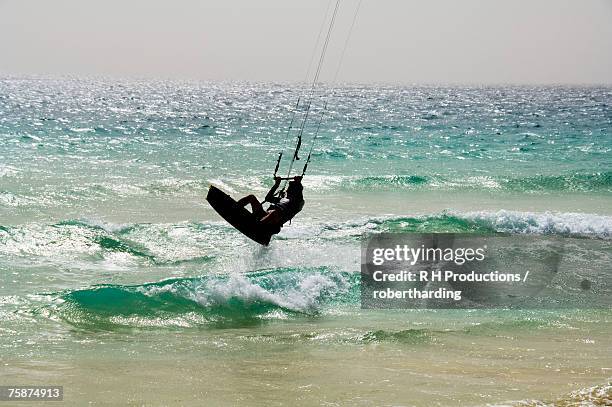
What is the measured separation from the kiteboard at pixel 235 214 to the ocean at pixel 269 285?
949mm

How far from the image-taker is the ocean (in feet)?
30.5

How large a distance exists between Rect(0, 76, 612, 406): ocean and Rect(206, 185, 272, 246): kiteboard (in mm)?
949

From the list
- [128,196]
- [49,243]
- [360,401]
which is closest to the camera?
[360,401]

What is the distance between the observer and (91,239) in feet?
58.0

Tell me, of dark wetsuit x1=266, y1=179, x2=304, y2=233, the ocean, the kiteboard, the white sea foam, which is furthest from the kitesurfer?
the white sea foam

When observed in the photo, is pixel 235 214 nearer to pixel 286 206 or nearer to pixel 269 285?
pixel 286 206

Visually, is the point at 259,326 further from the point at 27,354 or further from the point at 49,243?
the point at 49,243

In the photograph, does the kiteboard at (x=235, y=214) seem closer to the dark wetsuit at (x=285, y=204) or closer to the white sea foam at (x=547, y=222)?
the dark wetsuit at (x=285, y=204)

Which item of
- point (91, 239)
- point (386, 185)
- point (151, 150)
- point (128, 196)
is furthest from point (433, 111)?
point (91, 239)

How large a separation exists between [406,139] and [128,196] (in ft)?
76.1

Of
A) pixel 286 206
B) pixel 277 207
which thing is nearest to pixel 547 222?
pixel 286 206

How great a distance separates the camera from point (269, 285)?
1420cm

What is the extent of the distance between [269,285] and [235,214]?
1533 mm

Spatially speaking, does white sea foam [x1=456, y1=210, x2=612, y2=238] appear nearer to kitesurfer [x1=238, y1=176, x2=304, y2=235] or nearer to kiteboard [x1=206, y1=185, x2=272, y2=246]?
kitesurfer [x1=238, y1=176, x2=304, y2=235]
